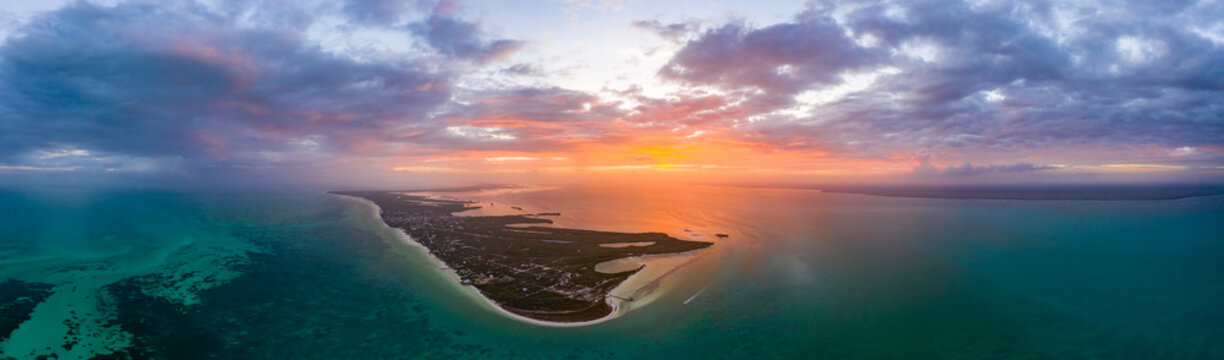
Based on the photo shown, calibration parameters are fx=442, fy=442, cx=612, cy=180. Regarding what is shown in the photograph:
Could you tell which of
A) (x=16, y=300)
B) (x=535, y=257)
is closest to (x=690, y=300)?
(x=535, y=257)

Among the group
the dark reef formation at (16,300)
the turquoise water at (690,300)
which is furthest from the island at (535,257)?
the dark reef formation at (16,300)

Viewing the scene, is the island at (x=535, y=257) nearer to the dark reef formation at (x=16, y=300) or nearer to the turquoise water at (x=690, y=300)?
the turquoise water at (x=690, y=300)

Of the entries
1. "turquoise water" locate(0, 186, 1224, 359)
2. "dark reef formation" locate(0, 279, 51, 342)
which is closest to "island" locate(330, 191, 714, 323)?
"turquoise water" locate(0, 186, 1224, 359)

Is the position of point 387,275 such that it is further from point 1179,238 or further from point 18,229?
point 1179,238

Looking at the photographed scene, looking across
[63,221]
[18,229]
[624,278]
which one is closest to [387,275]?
[624,278]

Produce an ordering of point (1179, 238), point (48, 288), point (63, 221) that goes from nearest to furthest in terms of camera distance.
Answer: point (48, 288), point (1179, 238), point (63, 221)

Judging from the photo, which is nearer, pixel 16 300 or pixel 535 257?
pixel 16 300

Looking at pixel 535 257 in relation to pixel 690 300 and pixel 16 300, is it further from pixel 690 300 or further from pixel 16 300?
pixel 16 300
